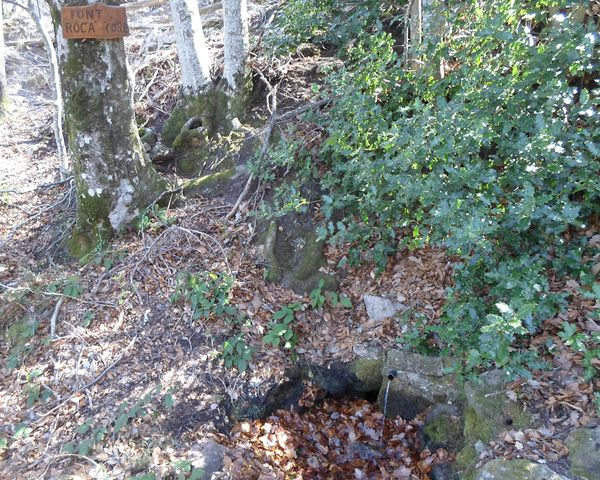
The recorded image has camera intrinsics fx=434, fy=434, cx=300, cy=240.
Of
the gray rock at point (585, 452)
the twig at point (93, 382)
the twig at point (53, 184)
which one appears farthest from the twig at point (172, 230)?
the gray rock at point (585, 452)

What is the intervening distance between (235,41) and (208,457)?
18.3 feet

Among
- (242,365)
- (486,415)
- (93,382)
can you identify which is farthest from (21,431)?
(486,415)

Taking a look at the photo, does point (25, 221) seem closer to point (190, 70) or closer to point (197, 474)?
point (190, 70)

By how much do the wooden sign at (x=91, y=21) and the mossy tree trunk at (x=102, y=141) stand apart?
0.38ft

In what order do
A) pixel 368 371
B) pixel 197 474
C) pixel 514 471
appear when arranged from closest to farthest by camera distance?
pixel 514 471 → pixel 197 474 → pixel 368 371

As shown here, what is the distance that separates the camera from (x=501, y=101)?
373 centimetres

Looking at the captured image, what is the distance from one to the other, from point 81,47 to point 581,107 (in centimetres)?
488

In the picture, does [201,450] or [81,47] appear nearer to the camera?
[201,450]

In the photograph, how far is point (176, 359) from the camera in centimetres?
441

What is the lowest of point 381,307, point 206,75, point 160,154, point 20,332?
point 20,332

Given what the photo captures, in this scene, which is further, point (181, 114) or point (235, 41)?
point (181, 114)

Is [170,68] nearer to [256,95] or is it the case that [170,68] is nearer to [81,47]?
[256,95]

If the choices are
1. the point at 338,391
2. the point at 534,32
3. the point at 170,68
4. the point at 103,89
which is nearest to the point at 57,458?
the point at 338,391

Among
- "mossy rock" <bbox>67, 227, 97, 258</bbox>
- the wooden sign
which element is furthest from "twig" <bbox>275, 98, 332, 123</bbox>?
"mossy rock" <bbox>67, 227, 97, 258</bbox>
